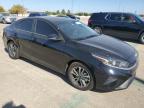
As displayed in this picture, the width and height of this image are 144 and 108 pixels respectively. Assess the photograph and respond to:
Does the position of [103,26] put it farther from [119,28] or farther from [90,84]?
Result: [90,84]

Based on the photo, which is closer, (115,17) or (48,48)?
(48,48)

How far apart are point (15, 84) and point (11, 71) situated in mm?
992

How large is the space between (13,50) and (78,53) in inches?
121

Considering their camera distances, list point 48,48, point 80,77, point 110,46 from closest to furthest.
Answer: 1. point 80,77
2. point 110,46
3. point 48,48

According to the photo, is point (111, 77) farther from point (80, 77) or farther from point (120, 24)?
point (120, 24)

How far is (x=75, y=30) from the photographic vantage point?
18.6 feet

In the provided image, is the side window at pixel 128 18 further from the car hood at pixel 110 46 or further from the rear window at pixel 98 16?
the car hood at pixel 110 46

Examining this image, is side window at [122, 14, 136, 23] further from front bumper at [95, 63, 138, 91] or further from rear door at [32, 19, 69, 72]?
front bumper at [95, 63, 138, 91]

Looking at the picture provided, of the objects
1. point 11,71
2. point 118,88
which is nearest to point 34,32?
point 11,71

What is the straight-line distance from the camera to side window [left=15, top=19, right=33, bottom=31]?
6305mm

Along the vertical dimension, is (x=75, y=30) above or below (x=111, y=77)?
above

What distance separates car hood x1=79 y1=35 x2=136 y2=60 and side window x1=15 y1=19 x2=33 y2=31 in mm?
1945

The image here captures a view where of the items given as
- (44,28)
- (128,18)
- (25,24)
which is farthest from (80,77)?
(128,18)

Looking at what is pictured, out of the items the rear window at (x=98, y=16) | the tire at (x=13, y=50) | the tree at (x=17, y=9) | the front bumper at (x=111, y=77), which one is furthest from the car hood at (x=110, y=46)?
the tree at (x=17, y=9)
